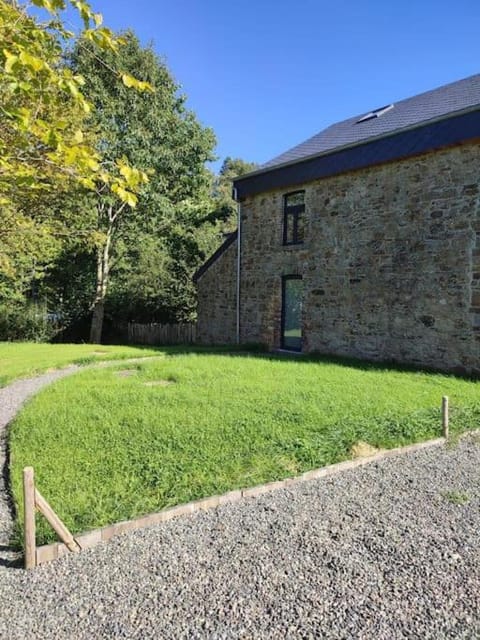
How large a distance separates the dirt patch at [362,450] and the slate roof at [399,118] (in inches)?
288

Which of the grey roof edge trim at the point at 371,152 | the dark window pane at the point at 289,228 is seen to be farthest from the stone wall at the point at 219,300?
the grey roof edge trim at the point at 371,152

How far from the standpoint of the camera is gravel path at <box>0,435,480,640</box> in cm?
221

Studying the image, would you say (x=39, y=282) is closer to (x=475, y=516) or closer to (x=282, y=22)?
(x=282, y=22)

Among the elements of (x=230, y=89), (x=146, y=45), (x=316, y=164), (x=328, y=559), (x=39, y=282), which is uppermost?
(x=146, y=45)

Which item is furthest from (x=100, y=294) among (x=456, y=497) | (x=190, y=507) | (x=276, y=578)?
(x=276, y=578)

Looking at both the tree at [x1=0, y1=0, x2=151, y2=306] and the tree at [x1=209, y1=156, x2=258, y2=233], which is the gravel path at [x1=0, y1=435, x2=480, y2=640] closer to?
the tree at [x1=0, y1=0, x2=151, y2=306]

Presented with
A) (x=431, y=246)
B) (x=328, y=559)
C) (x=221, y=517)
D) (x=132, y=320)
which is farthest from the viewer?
(x=132, y=320)

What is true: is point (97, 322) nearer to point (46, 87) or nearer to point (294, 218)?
point (294, 218)

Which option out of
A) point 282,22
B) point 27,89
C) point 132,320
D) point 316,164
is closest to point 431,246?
point 316,164

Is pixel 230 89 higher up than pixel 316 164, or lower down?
higher up

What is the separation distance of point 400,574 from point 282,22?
11.0 m

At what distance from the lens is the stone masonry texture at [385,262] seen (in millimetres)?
9039

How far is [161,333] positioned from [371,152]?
11653 mm

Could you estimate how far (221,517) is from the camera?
132 inches
